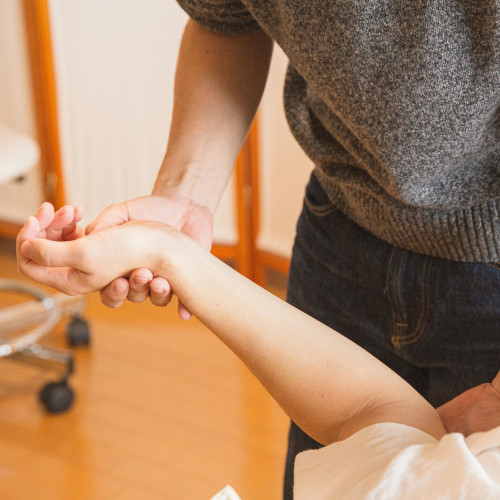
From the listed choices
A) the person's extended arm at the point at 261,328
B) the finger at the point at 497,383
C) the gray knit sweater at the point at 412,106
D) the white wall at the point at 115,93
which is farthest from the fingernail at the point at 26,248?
the white wall at the point at 115,93

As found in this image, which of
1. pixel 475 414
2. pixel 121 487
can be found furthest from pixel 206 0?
pixel 121 487

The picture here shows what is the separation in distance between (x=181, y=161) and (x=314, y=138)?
17 cm

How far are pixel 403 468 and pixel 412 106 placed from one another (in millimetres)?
320

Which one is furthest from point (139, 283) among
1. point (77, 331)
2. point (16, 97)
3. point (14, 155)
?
point (16, 97)

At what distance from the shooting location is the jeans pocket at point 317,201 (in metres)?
0.94

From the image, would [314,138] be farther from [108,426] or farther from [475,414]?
[108,426]

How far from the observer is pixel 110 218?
846 mm

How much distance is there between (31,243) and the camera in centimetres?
77

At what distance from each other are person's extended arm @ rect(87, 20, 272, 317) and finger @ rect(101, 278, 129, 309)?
119 millimetres

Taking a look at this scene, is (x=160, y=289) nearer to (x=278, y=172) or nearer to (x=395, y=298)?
(x=395, y=298)

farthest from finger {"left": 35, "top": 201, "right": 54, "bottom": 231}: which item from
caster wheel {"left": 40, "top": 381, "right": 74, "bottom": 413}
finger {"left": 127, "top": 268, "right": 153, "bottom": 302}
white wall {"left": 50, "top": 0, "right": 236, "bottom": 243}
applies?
white wall {"left": 50, "top": 0, "right": 236, "bottom": 243}

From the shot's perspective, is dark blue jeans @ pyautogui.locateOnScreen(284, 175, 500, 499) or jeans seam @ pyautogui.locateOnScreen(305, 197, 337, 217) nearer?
dark blue jeans @ pyautogui.locateOnScreen(284, 175, 500, 499)

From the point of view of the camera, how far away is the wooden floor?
1.83 meters

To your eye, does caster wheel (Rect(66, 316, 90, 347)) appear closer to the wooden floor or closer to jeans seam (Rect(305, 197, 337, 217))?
the wooden floor
